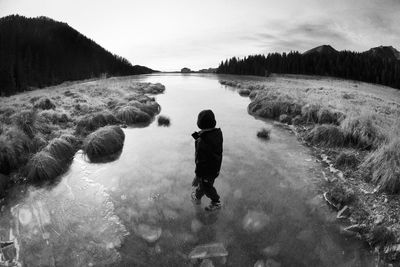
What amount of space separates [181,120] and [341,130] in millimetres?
8737

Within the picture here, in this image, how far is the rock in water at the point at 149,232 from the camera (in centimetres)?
451

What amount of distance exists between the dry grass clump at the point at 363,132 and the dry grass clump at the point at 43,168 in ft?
34.0

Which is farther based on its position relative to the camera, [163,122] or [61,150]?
[163,122]

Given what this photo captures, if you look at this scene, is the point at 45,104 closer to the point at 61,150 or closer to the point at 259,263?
the point at 61,150

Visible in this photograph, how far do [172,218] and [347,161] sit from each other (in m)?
5.78

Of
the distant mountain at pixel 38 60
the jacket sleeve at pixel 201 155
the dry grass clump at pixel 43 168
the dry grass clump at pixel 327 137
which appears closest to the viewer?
the jacket sleeve at pixel 201 155

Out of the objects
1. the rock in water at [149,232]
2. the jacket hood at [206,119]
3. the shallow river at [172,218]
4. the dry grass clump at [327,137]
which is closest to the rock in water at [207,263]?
the shallow river at [172,218]

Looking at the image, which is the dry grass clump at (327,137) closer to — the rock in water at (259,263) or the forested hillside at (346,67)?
the rock in water at (259,263)

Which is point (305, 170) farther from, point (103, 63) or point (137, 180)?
point (103, 63)

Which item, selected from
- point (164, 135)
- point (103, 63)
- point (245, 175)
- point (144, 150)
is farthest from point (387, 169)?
point (103, 63)

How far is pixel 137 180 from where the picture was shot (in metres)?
6.88

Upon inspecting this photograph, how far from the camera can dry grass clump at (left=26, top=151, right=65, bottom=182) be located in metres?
6.83

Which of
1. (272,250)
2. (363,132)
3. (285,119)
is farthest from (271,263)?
(285,119)

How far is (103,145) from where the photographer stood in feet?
29.7
